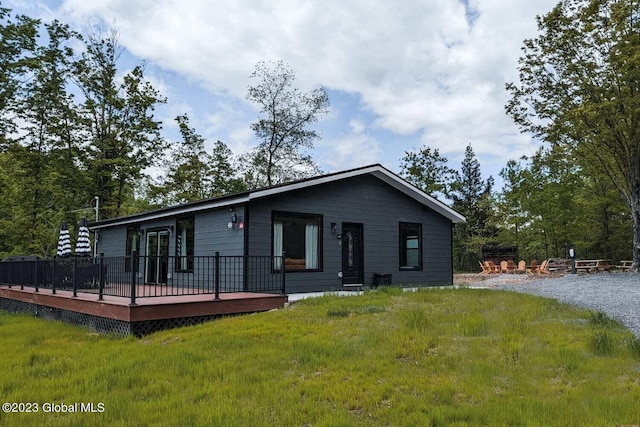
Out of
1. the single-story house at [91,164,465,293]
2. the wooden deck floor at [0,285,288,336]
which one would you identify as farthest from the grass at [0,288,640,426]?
the single-story house at [91,164,465,293]

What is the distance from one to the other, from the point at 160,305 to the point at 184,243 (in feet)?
17.8

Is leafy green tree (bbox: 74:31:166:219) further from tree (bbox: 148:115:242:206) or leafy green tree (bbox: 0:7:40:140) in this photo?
leafy green tree (bbox: 0:7:40:140)

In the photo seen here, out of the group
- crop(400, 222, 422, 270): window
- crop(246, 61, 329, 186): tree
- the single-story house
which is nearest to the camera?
the single-story house

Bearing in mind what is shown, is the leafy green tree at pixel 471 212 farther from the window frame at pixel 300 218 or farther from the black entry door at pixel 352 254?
the window frame at pixel 300 218

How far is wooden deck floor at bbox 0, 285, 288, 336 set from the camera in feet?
22.7

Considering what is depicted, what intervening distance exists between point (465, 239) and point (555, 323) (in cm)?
2661

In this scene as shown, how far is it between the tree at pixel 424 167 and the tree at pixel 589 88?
12.1 meters

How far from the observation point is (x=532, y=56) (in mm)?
18688

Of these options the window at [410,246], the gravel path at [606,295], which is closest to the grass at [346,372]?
the gravel path at [606,295]

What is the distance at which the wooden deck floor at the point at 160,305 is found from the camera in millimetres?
6922

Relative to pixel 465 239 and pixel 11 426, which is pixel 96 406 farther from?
pixel 465 239

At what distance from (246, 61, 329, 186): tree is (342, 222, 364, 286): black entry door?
639 inches

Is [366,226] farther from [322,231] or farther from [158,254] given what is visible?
[158,254]

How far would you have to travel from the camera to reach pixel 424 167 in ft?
105
